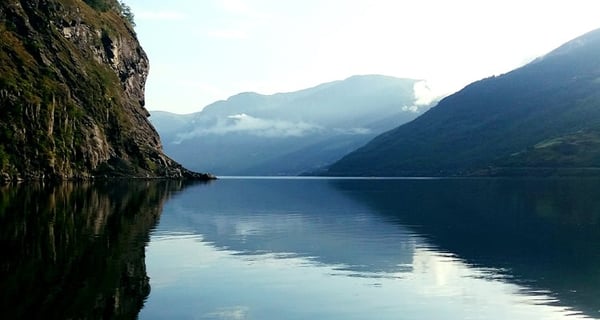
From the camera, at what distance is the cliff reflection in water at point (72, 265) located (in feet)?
98.7

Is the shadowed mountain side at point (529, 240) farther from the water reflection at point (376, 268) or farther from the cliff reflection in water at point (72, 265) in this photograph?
the cliff reflection in water at point (72, 265)

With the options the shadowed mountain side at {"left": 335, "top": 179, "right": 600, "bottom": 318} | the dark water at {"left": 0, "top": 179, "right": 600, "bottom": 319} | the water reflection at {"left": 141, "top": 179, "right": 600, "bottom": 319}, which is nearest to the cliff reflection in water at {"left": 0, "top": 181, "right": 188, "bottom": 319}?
the dark water at {"left": 0, "top": 179, "right": 600, "bottom": 319}

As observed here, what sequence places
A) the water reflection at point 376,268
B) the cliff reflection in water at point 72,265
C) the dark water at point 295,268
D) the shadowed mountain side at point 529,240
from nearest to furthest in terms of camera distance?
the cliff reflection in water at point 72,265 < the dark water at point 295,268 < the water reflection at point 376,268 < the shadowed mountain side at point 529,240

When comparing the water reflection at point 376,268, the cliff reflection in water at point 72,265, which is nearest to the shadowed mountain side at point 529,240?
the water reflection at point 376,268

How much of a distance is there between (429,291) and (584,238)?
3197 cm

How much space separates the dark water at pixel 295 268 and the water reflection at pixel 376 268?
102 mm

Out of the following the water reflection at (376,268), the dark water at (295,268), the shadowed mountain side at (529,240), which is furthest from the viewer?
the shadowed mountain side at (529,240)

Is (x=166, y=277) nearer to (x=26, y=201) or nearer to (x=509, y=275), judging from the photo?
(x=509, y=275)

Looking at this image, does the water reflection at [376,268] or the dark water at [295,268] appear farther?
the water reflection at [376,268]

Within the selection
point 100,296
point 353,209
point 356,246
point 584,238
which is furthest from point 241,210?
point 100,296

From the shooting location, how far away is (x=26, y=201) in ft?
325

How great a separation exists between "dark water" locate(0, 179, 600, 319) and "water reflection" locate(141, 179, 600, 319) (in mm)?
102

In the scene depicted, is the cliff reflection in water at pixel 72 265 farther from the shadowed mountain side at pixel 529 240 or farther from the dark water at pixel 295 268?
the shadowed mountain side at pixel 529 240

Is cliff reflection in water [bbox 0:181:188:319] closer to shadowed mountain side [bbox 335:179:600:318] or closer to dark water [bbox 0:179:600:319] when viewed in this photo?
dark water [bbox 0:179:600:319]
